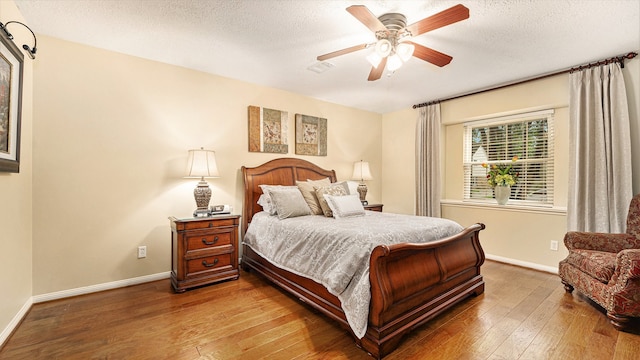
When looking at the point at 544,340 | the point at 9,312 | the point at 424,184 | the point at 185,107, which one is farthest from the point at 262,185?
the point at 544,340

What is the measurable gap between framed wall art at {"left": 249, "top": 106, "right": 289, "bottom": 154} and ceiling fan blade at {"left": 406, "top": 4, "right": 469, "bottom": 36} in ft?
7.72

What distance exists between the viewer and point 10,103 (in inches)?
77.7

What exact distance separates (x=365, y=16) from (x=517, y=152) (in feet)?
11.2

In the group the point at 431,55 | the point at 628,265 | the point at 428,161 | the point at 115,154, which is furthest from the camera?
the point at 428,161

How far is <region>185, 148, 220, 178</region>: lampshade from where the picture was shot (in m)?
3.03

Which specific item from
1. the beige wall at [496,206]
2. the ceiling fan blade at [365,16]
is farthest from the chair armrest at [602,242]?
the ceiling fan blade at [365,16]

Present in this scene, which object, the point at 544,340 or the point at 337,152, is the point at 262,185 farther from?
the point at 544,340

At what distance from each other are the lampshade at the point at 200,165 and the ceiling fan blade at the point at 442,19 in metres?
2.36

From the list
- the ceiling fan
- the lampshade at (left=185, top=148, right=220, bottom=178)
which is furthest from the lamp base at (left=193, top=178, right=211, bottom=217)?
the ceiling fan

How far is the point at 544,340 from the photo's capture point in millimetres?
1968

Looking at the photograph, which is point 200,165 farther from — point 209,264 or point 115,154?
point 209,264

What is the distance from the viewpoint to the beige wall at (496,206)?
11.2 ft

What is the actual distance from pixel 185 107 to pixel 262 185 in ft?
4.28

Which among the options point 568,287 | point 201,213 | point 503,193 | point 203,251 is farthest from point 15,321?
point 503,193
